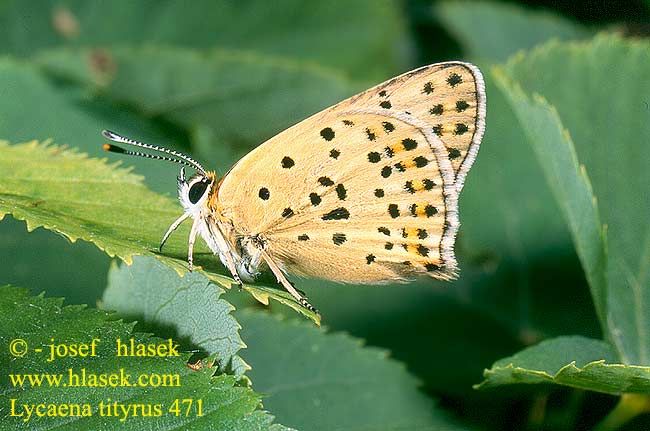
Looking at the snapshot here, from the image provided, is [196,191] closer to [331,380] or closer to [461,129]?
[331,380]

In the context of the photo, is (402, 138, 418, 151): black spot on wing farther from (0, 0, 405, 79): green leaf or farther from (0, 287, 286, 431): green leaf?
(0, 0, 405, 79): green leaf

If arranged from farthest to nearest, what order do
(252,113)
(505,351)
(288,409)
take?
1. (252,113)
2. (505,351)
3. (288,409)

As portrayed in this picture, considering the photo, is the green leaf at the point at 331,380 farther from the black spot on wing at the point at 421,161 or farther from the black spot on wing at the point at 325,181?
the black spot on wing at the point at 421,161

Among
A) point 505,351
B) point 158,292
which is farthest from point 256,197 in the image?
point 505,351

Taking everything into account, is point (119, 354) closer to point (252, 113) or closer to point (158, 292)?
point (158, 292)

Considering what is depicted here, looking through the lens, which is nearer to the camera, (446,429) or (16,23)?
(446,429)

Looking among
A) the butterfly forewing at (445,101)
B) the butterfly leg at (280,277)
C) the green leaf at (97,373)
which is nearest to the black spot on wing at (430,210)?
the butterfly forewing at (445,101)

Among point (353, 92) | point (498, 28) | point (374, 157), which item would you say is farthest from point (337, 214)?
point (498, 28)
